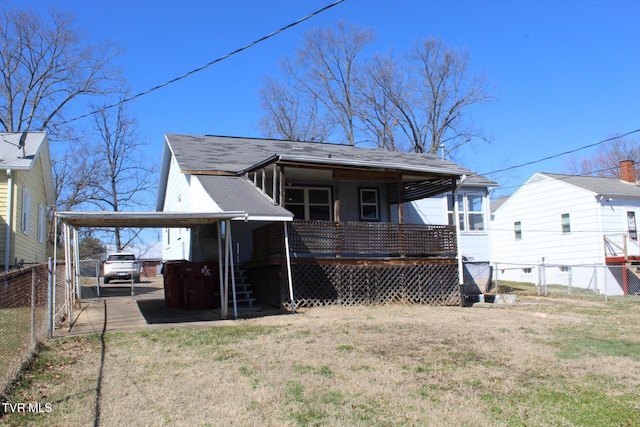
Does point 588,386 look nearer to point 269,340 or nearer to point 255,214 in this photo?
point 269,340

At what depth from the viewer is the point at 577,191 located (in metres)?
24.5

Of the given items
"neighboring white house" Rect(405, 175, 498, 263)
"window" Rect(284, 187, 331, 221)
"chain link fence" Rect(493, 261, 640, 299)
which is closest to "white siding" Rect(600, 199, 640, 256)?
"chain link fence" Rect(493, 261, 640, 299)

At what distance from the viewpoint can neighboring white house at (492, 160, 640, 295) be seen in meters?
23.4

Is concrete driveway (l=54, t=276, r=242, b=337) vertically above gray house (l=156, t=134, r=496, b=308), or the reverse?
gray house (l=156, t=134, r=496, b=308)

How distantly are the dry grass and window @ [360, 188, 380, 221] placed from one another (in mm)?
7597

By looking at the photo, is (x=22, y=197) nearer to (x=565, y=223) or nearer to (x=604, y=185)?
(x=565, y=223)

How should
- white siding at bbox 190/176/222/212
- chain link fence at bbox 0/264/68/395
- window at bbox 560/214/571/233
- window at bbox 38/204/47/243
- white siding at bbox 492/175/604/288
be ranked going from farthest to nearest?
window at bbox 560/214/571/233
white siding at bbox 492/175/604/288
window at bbox 38/204/47/243
white siding at bbox 190/176/222/212
chain link fence at bbox 0/264/68/395

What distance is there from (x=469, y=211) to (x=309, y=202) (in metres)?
6.87

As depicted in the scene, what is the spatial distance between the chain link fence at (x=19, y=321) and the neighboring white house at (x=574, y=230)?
693 inches

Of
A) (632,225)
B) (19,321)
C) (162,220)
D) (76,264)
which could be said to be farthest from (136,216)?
(632,225)

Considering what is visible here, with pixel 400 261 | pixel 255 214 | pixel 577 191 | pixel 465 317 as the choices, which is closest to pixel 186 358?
pixel 255 214

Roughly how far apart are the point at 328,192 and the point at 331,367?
10766mm

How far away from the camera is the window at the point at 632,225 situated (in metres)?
24.1

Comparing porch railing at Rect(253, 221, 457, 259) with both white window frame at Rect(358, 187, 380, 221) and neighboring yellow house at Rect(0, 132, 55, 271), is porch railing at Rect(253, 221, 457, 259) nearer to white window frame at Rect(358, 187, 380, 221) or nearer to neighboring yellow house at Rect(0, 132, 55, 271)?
white window frame at Rect(358, 187, 380, 221)
